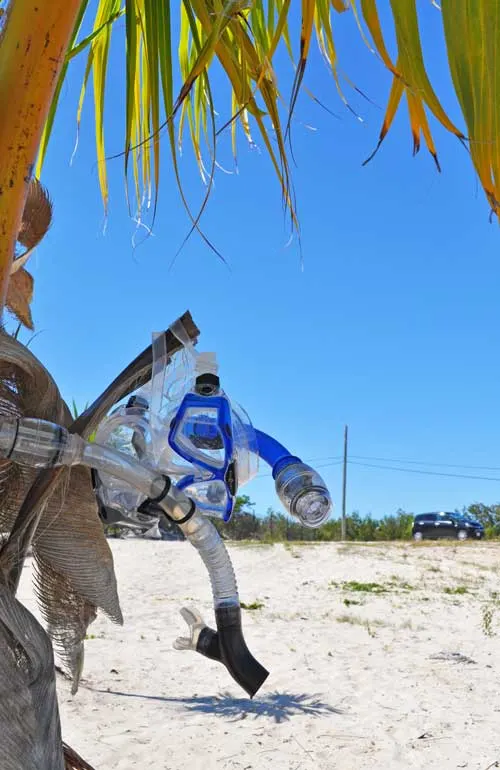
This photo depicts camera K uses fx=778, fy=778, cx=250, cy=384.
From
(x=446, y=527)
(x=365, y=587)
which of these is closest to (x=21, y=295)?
(x=365, y=587)

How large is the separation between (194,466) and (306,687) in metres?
6.09

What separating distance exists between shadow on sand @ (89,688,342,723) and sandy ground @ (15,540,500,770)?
0.02m

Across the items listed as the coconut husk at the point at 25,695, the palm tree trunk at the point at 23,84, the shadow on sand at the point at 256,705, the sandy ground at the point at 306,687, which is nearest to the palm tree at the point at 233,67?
the palm tree trunk at the point at 23,84

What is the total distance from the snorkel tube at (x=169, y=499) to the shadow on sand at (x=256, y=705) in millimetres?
4780

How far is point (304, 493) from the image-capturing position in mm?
1738

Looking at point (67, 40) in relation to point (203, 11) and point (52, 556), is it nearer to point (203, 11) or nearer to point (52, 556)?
point (203, 11)

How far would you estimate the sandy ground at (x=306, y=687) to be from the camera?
17.6ft

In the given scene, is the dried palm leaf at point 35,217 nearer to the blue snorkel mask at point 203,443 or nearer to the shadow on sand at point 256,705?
the blue snorkel mask at point 203,443

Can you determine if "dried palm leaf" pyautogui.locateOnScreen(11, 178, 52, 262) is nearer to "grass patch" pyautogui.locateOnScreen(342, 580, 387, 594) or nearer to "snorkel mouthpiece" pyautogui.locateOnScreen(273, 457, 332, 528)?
"snorkel mouthpiece" pyautogui.locateOnScreen(273, 457, 332, 528)

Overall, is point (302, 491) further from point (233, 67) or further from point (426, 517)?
point (426, 517)

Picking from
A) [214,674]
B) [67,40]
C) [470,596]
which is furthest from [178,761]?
[470,596]

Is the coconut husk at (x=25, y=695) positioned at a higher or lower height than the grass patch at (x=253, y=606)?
higher

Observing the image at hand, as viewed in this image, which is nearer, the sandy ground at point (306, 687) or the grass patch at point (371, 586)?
the sandy ground at point (306, 687)

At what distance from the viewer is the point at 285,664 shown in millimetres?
8211
